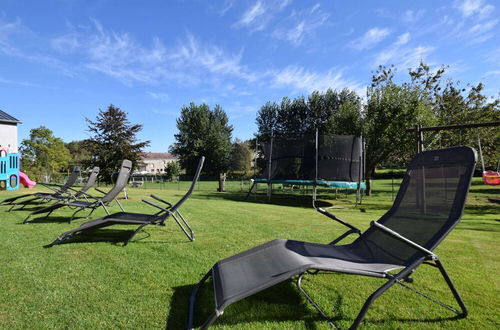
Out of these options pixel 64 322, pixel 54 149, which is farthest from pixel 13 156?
pixel 54 149

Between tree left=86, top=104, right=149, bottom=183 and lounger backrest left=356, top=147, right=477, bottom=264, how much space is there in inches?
617

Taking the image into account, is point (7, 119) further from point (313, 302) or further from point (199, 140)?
point (199, 140)

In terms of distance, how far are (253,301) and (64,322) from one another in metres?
1.32

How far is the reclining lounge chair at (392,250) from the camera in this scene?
5.82 ft

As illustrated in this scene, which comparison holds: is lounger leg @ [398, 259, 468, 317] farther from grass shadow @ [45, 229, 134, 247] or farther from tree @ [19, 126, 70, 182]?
tree @ [19, 126, 70, 182]

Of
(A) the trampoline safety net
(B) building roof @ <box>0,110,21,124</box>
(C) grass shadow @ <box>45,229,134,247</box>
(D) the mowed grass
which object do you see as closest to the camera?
(D) the mowed grass

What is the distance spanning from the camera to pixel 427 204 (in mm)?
2441

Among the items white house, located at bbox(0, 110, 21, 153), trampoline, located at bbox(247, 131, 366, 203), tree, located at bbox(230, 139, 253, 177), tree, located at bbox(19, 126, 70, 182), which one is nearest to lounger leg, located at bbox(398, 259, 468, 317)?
trampoline, located at bbox(247, 131, 366, 203)

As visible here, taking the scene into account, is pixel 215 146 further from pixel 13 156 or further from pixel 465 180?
pixel 465 180

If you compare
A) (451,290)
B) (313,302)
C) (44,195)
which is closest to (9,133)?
(44,195)

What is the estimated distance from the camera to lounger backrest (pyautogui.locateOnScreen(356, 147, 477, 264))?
213cm

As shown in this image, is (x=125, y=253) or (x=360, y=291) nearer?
(x=360, y=291)

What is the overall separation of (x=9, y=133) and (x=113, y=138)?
18.3 feet

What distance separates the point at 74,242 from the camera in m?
4.08
